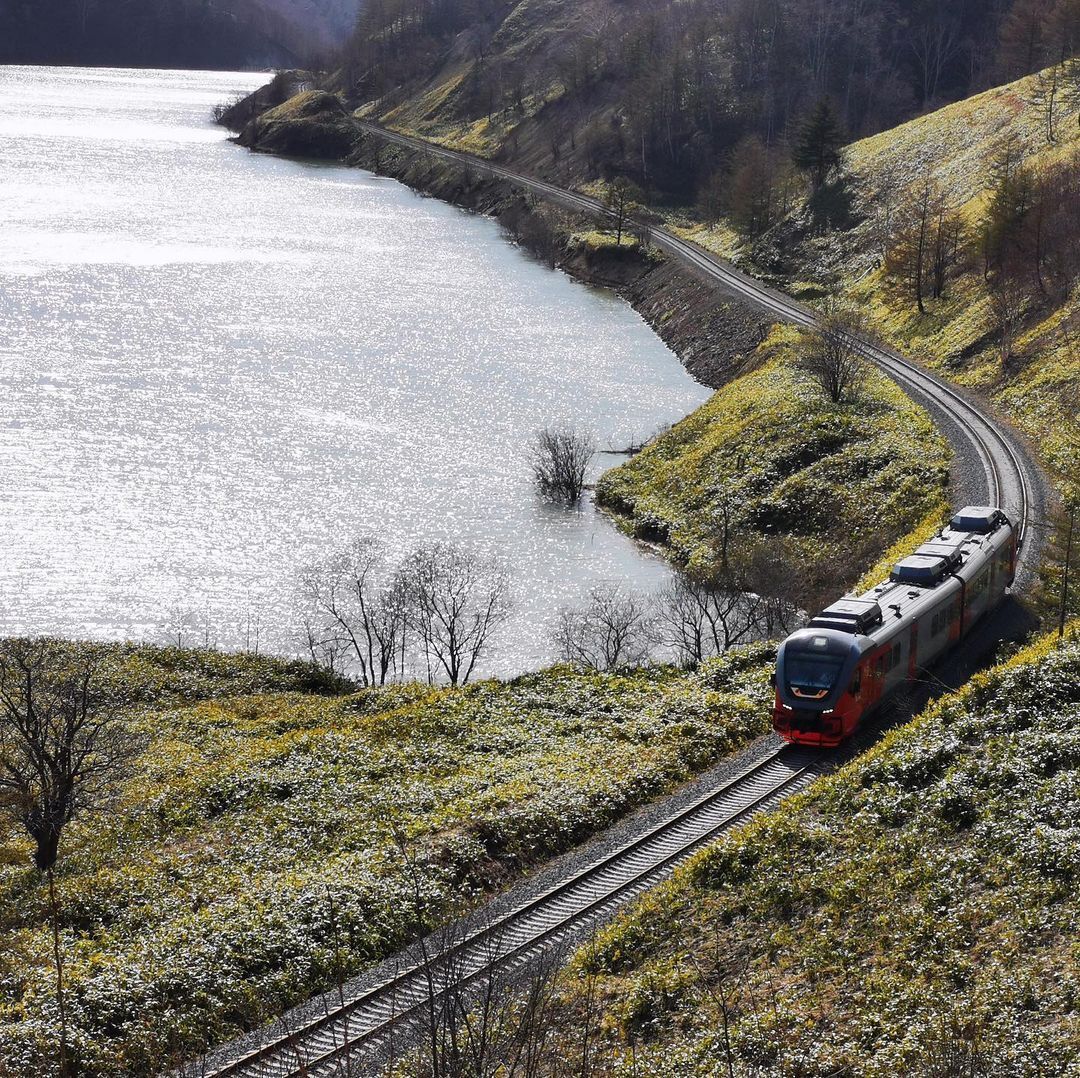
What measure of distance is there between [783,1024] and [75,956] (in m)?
13.1

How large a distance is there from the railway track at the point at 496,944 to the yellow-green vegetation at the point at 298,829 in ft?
4.35

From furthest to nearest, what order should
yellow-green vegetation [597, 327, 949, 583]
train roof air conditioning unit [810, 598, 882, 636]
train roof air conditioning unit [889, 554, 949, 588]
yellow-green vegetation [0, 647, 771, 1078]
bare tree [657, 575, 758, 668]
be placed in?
yellow-green vegetation [597, 327, 949, 583] < bare tree [657, 575, 758, 668] < train roof air conditioning unit [889, 554, 949, 588] < train roof air conditioning unit [810, 598, 882, 636] < yellow-green vegetation [0, 647, 771, 1078]

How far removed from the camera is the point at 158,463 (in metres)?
69.4

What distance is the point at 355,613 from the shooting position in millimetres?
53094

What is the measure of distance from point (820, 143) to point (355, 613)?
81.4m

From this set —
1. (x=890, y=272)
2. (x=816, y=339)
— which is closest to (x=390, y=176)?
(x=890, y=272)

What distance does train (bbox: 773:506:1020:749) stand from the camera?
97.5ft

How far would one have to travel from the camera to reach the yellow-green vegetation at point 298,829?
71.8 feet

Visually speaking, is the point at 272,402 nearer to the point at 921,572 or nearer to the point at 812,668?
the point at 921,572

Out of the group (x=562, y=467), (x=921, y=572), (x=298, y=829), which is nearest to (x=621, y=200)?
(x=562, y=467)

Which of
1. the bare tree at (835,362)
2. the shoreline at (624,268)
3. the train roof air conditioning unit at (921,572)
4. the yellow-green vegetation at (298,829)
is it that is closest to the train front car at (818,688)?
the yellow-green vegetation at (298,829)

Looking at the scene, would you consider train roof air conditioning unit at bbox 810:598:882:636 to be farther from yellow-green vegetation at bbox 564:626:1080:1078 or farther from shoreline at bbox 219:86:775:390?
shoreline at bbox 219:86:775:390

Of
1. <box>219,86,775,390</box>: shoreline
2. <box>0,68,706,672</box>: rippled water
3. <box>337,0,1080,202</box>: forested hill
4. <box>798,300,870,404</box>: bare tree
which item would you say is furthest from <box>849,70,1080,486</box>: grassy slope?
<box>337,0,1080,202</box>: forested hill

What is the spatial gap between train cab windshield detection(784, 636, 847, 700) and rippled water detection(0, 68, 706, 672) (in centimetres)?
1993
